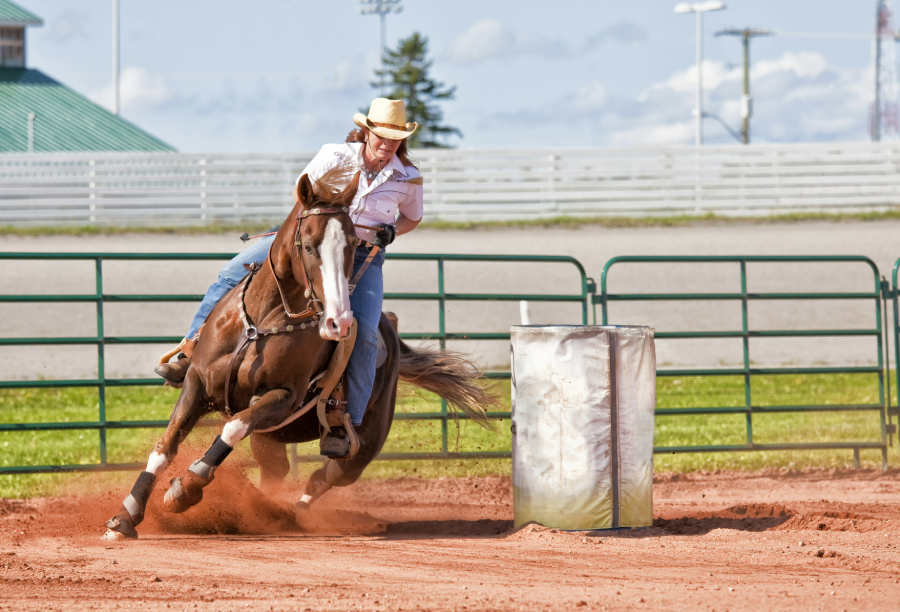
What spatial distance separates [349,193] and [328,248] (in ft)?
1.25

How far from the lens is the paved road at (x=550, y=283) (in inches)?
563

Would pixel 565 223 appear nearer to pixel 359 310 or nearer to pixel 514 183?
pixel 514 183

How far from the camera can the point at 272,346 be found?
5012 millimetres

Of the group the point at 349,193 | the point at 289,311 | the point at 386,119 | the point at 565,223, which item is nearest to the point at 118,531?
the point at 289,311

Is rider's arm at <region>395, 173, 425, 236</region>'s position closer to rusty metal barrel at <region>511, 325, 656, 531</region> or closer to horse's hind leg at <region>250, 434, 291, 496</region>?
rusty metal barrel at <region>511, 325, 656, 531</region>

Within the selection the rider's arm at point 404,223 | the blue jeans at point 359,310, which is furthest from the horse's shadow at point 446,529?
the rider's arm at point 404,223

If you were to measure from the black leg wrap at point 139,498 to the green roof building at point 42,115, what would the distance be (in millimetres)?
23614

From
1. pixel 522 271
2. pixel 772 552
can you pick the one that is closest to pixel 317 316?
pixel 772 552

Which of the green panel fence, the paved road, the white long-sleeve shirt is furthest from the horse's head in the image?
the paved road

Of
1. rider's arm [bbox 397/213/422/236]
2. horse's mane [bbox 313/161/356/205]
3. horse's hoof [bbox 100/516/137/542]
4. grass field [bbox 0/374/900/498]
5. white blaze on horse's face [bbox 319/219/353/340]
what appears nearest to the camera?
white blaze on horse's face [bbox 319/219/353/340]

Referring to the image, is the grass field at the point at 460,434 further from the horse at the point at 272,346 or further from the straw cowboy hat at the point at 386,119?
the straw cowboy hat at the point at 386,119

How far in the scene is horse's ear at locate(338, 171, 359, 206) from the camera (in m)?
4.90

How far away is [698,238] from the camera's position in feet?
64.6

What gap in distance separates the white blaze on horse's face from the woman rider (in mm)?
608
